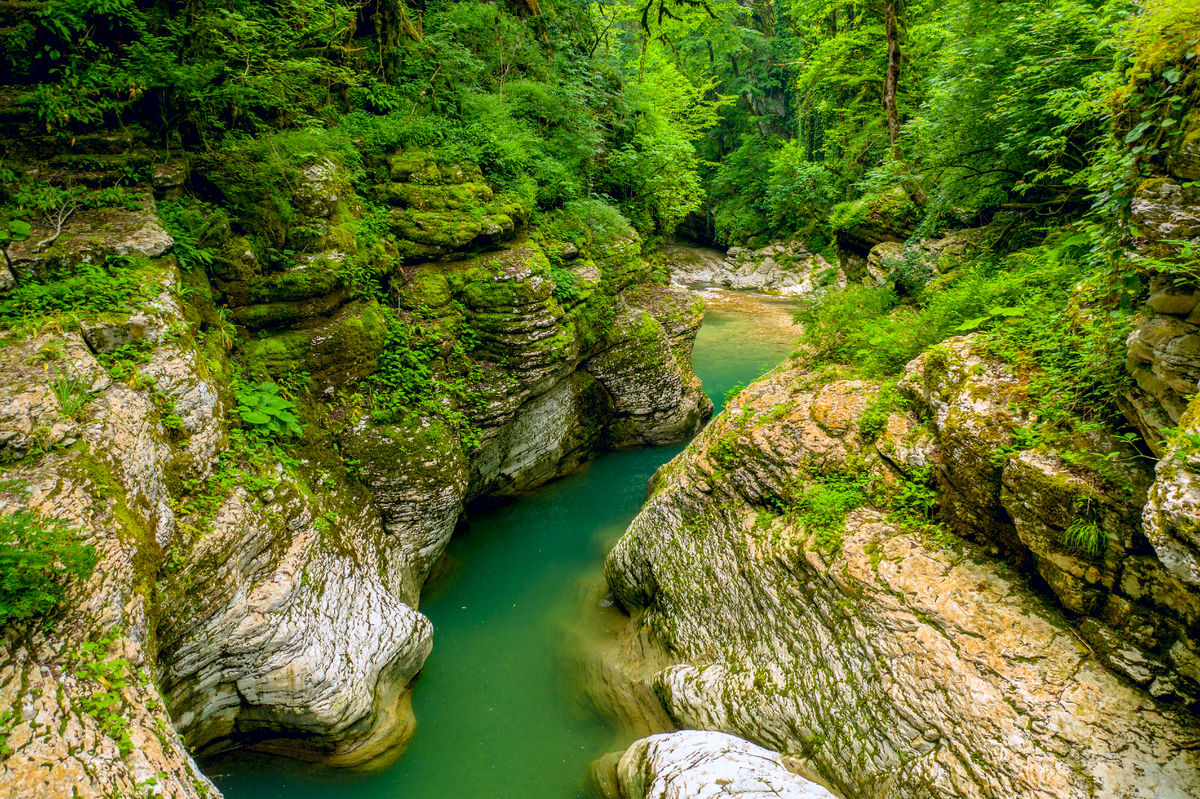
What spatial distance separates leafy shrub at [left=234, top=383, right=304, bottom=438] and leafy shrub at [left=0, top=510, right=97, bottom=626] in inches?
95.3

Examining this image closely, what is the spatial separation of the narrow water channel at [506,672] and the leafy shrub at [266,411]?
3609 mm

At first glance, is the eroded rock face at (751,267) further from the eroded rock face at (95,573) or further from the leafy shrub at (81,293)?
the eroded rock face at (95,573)

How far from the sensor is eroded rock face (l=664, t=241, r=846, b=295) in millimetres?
27453

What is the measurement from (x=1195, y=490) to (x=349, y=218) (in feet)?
29.7

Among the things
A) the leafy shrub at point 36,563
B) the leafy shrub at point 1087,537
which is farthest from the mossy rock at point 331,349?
the leafy shrub at point 1087,537

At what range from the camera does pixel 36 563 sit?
2.90 meters

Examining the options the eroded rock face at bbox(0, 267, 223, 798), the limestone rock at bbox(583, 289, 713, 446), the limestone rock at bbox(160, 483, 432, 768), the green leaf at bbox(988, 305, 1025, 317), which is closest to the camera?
the eroded rock face at bbox(0, 267, 223, 798)

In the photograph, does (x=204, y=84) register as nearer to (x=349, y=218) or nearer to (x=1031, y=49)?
(x=349, y=218)

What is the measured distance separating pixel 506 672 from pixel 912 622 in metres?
5.38

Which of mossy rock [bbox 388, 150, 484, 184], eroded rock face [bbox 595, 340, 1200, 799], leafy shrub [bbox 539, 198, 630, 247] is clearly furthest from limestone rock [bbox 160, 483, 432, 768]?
leafy shrub [bbox 539, 198, 630, 247]

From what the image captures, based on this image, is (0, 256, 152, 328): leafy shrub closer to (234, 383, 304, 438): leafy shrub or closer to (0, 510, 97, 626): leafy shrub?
(234, 383, 304, 438): leafy shrub

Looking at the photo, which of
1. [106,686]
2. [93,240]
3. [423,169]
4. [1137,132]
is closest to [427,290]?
[423,169]

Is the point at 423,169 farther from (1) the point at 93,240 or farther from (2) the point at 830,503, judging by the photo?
(2) the point at 830,503

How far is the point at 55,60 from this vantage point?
5.29 m
